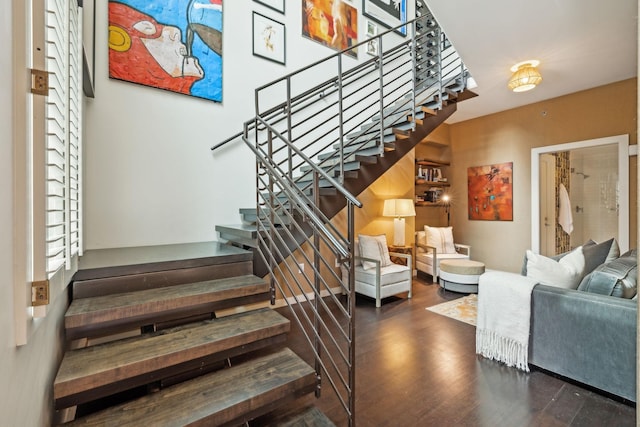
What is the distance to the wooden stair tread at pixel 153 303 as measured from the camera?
1486 mm

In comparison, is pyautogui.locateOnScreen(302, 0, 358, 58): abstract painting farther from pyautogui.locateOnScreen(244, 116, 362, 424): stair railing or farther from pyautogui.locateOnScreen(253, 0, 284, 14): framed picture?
pyautogui.locateOnScreen(244, 116, 362, 424): stair railing

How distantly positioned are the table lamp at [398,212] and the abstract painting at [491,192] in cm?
178

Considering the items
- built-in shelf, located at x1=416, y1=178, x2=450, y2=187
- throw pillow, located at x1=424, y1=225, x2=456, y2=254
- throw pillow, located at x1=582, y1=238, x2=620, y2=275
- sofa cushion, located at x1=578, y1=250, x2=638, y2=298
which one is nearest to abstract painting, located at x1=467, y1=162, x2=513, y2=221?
built-in shelf, located at x1=416, y1=178, x2=450, y2=187

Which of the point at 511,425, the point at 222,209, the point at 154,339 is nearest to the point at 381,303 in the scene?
Answer: the point at 511,425

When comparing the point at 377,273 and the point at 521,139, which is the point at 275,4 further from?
the point at 521,139

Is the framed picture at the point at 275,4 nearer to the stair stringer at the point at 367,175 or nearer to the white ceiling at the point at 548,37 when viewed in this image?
the white ceiling at the point at 548,37

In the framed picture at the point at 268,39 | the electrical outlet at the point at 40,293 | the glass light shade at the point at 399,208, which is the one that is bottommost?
the electrical outlet at the point at 40,293

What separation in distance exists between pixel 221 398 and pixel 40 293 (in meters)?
0.86

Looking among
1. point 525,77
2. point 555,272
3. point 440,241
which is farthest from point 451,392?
point 525,77

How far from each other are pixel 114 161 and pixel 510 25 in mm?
3846

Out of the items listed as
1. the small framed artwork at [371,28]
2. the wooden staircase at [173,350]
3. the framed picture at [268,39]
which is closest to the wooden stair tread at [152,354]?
the wooden staircase at [173,350]

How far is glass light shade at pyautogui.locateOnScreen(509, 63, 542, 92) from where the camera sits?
3.29 m

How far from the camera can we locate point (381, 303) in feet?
12.2

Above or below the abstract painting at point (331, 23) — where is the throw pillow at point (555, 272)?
below
